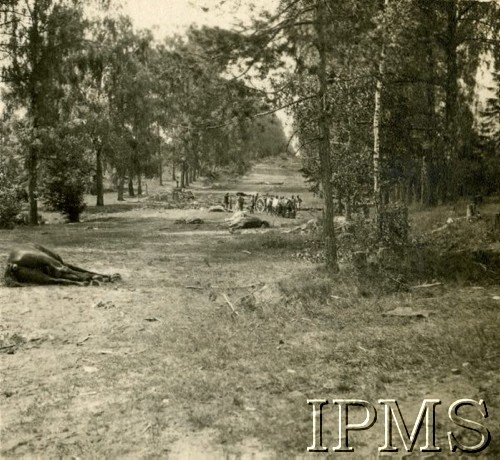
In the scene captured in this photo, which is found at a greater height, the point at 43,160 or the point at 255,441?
the point at 43,160

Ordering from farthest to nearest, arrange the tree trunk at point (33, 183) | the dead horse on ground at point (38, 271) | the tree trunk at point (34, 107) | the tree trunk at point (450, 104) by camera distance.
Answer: the tree trunk at point (33, 183) < the tree trunk at point (34, 107) < the tree trunk at point (450, 104) < the dead horse on ground at point (38, 271)

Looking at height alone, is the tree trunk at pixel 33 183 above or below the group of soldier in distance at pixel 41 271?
above

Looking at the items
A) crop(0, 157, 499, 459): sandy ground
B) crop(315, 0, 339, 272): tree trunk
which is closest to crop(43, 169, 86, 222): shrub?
crop(0, 157, 499, 459): sandy ground

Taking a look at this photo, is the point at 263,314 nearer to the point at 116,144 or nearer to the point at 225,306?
the point at 225,306

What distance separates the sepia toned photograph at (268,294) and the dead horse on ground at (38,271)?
1.7 inches

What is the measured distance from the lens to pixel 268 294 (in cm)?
960

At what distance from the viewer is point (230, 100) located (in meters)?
11.0

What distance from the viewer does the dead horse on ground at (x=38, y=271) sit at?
411 inches

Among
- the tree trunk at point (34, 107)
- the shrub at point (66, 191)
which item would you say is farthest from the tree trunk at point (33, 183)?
the shrub at point (66, 191)

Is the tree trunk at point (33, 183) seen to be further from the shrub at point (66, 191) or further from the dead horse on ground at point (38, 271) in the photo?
the dead horse on ground at point (38, 271)

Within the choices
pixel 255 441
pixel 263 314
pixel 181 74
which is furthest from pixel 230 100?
pixel 255 441

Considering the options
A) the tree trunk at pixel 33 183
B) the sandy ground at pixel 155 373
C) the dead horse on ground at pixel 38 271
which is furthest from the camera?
the tree trunk at pixel 33 183

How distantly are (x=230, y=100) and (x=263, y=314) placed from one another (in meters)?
4.71

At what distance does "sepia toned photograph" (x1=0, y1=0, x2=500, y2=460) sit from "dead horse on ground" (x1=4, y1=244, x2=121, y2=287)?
1.7 inches
